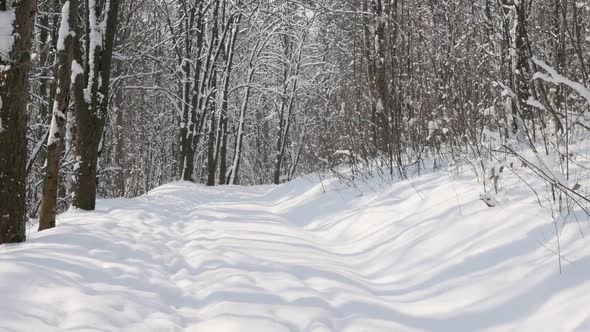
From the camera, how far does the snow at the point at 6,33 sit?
14.0 ft

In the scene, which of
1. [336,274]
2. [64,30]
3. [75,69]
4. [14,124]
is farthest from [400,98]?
[14,124]

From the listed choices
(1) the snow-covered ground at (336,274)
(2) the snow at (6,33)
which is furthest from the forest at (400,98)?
(1) the snow-covered ground at (336,274)

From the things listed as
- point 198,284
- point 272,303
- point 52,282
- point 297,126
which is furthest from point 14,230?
point 297,126

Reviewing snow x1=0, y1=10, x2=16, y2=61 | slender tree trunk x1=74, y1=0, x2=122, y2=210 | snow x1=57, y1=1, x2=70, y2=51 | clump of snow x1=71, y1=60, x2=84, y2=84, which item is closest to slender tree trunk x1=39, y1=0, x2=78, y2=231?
snow x1=57, y1=1, x2=70, y2=51

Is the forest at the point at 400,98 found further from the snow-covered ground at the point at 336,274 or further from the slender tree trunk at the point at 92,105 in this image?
the snow-covered ground at the point at 336,274

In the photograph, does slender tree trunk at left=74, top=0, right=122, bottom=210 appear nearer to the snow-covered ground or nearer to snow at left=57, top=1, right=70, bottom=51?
snow at left=57, top=1, right=70, bottom=51

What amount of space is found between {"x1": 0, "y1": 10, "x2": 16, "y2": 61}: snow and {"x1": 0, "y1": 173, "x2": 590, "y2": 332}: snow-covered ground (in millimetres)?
1807

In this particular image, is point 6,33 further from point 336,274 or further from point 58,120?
point 336,274

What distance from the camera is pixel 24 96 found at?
4496mm

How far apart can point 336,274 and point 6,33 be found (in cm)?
383

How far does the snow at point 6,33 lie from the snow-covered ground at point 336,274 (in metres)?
1.81

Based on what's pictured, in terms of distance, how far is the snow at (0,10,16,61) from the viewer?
4.26m

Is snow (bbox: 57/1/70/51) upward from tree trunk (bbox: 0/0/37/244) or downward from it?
upward

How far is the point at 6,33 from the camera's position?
4.34 metres
